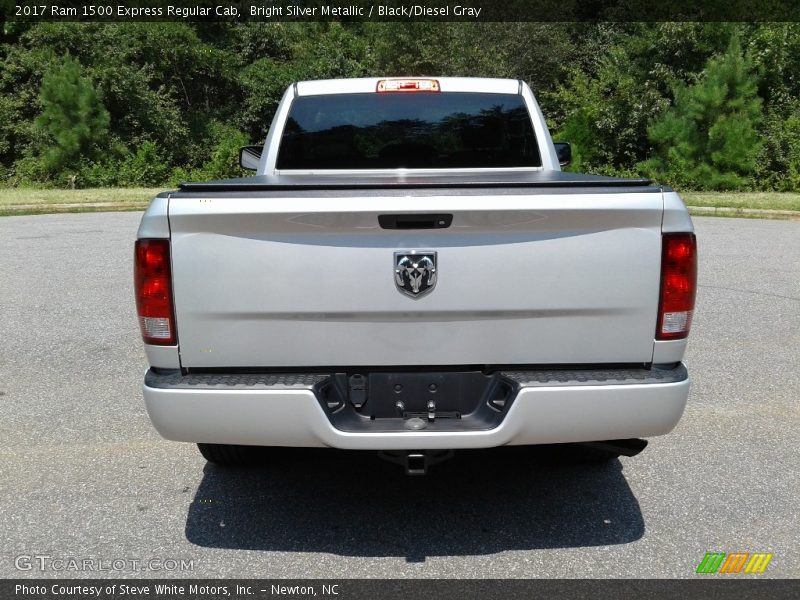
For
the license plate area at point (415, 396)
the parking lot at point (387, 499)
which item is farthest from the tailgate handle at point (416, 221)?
the parking lot at point (387, 499)

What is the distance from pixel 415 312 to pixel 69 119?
28726 mm

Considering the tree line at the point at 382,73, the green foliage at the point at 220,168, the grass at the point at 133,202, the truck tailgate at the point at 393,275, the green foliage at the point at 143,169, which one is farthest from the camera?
the green foliage at the point at 143,169

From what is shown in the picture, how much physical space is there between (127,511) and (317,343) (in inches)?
54.6

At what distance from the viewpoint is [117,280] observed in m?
9.60

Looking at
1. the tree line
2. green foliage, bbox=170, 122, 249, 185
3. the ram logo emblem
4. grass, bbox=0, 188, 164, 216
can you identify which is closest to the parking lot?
the ram logo emblem

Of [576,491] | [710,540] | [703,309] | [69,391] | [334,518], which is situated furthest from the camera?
[703,309]

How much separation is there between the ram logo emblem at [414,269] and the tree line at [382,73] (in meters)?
20.2

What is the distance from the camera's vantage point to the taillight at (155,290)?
304 centimetres

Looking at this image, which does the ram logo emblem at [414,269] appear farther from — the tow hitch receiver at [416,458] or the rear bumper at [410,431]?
the tow hitch receiver at [416,458]

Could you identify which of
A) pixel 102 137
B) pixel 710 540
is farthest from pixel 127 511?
pixel 102 137

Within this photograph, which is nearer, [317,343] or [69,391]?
[317,343]

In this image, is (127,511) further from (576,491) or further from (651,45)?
(651,45)

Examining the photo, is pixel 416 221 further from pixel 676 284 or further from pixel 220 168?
pixel 220 168

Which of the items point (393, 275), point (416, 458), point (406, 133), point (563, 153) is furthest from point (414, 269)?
point (563, 153)
